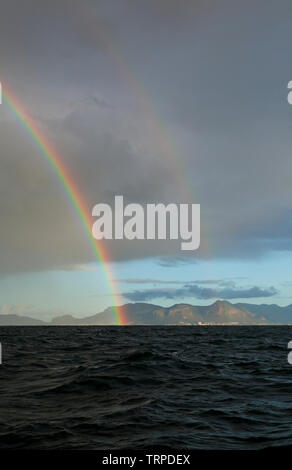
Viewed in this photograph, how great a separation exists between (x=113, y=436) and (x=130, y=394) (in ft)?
21.7

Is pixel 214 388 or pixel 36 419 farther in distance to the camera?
pixel 214 388

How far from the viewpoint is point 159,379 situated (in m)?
22.1
